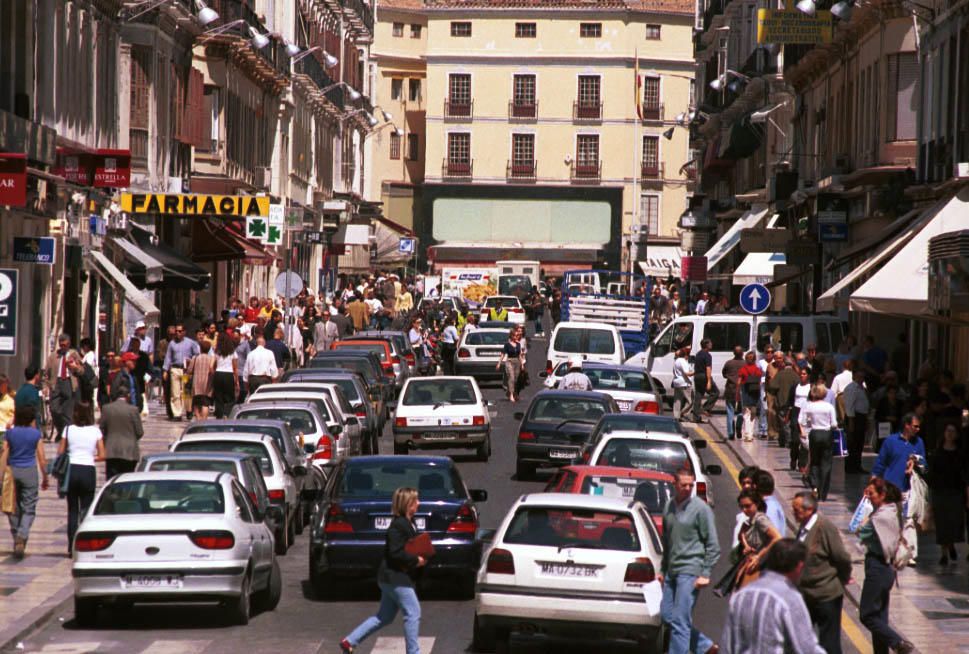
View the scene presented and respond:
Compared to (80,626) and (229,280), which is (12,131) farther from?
(229,280)

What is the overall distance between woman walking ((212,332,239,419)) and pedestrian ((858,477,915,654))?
69.6 feet

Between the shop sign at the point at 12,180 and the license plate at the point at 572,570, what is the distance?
13.0m

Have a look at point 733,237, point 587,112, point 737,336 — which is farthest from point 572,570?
point 587,112

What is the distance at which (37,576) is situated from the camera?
18969mm

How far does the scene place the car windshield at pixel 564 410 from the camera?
29.1m

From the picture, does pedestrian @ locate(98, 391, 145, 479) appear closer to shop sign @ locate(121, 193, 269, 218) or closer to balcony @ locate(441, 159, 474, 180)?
shop sign @ locate(121, 193, 269, 218)

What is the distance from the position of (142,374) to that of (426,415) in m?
7.05

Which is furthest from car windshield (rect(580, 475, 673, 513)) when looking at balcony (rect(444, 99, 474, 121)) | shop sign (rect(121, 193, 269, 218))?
balcony (rect(444, 99, 474, 121))

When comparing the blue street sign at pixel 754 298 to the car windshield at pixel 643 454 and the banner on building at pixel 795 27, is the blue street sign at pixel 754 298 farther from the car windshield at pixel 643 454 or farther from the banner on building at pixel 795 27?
the car windshield at pixel 643 454

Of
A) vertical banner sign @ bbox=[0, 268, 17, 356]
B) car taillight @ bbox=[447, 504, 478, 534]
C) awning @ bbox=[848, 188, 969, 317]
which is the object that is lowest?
Result: car taillight @ bbox=[447, 504, 478, 534]

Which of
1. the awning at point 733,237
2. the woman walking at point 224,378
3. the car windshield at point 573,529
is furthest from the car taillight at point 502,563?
the awning at point 733,237

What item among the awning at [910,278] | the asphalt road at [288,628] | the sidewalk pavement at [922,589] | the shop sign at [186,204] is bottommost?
the asphalt road at [288,628]

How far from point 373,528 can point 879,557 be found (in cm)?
528

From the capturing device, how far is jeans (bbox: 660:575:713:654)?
46.8 feet
